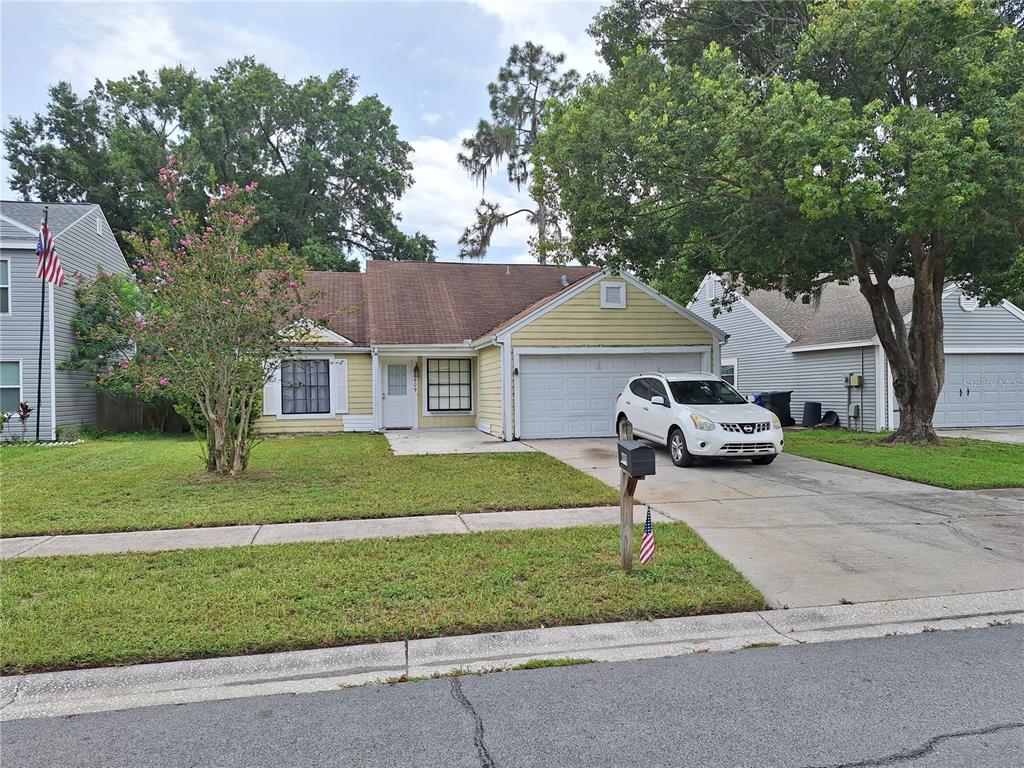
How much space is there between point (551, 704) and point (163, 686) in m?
2.15

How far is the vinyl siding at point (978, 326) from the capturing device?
59.6 ft

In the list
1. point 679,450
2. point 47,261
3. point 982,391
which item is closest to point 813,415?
point 982,391

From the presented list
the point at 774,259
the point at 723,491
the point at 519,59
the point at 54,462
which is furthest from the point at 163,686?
the point at 519,59

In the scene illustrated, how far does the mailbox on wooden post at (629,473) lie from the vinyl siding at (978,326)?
1745cm

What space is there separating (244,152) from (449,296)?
1699cm

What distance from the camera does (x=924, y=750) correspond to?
2842 mm

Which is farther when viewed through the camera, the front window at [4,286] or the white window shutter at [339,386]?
the white window shutter at [339,386]

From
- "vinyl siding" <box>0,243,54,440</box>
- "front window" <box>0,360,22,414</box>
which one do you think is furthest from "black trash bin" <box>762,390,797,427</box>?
"front window" <box>0,360,22,414</box>

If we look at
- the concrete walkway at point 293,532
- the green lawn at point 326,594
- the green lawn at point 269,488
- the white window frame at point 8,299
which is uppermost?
the white window frame at point 8,299

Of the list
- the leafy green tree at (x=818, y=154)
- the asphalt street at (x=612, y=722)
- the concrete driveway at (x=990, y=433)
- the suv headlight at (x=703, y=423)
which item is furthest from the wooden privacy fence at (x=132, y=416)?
the concrete driveway at (x=990, y=433)

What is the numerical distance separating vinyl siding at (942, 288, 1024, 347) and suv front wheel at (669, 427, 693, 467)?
1205 cm

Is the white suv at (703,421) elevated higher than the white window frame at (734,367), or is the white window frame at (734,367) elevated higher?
the white window frame at (734,367)

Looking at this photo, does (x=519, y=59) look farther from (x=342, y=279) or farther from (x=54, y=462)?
(x=54, y=462)

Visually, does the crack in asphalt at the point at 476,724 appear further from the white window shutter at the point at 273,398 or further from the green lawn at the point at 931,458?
the white window shutter at the point at 273,398
